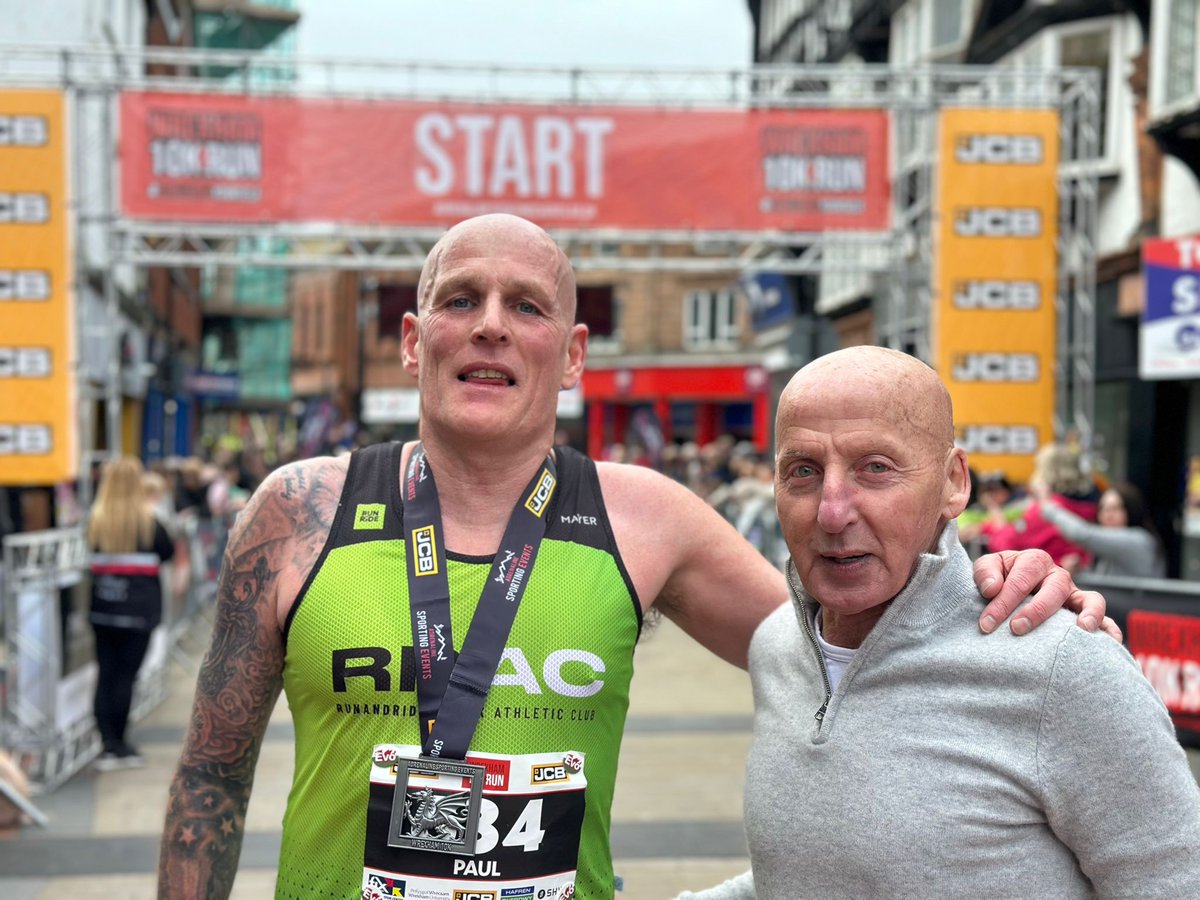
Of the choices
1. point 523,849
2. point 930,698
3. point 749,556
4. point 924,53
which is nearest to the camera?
point 930,698

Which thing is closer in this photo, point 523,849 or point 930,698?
point 930,698

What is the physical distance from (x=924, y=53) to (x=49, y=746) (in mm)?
18165

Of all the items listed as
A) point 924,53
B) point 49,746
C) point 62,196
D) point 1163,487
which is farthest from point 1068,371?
point 49,746

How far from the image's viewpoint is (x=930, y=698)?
178 centimetres

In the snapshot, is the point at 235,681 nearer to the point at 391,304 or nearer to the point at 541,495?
the point at 541,495

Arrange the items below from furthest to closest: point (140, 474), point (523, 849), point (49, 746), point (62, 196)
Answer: point (62, 196) → point (140, 474) → point (49, 746) → point (523, 849)

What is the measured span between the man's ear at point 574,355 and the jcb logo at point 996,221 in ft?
35.1

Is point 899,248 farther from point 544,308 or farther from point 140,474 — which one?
point 544,308

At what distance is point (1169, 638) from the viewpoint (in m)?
5.76

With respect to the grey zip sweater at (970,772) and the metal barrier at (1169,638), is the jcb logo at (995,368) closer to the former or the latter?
the metal barrier at (1169,638)

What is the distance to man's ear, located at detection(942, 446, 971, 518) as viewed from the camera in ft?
6.24

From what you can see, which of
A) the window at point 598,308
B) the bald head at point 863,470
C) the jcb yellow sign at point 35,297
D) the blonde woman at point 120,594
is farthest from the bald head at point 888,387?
the window at point 598,308

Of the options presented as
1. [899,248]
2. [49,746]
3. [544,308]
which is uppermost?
[899,248]

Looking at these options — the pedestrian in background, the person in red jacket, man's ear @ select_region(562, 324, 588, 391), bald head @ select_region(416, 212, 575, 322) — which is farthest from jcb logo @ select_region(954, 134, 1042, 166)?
bald head @ select_region(416, 212, 575, 322)
